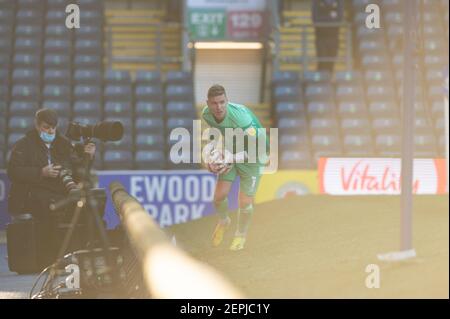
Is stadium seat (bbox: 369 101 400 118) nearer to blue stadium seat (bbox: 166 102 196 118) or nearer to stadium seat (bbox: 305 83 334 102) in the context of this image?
stadium seat (bbox: 305 83 334 102)

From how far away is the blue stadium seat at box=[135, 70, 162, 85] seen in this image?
18.1 m

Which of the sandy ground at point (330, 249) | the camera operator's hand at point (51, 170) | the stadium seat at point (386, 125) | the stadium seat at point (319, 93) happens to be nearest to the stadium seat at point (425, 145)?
the stadium seat at point (386, 125)

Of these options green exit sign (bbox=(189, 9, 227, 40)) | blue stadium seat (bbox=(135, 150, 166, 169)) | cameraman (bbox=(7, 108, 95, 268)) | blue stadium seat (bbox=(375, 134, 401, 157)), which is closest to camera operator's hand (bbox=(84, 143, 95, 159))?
cameraman (bbox=(7, 108, 95, 268))

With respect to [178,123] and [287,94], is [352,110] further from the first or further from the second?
[178,123]

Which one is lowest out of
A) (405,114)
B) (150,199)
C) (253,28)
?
(150,199)

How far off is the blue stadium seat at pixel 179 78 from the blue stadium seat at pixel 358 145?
10.0 ft

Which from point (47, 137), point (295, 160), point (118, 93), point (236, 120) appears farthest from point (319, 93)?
point (236, 120)

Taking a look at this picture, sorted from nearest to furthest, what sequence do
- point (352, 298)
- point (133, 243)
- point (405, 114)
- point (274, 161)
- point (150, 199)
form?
point (352, 298) → point (405, 114) → point (133, 243) → point (150, 199) → point (274, 161)

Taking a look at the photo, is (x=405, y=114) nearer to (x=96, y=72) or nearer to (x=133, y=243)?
(x=133, y=243)

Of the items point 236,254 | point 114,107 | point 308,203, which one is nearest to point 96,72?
point 114,107

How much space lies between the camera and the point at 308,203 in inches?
465

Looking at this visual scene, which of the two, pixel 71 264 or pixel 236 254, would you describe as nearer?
pixel 71 264

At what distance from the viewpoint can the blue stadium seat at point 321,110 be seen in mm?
17750
